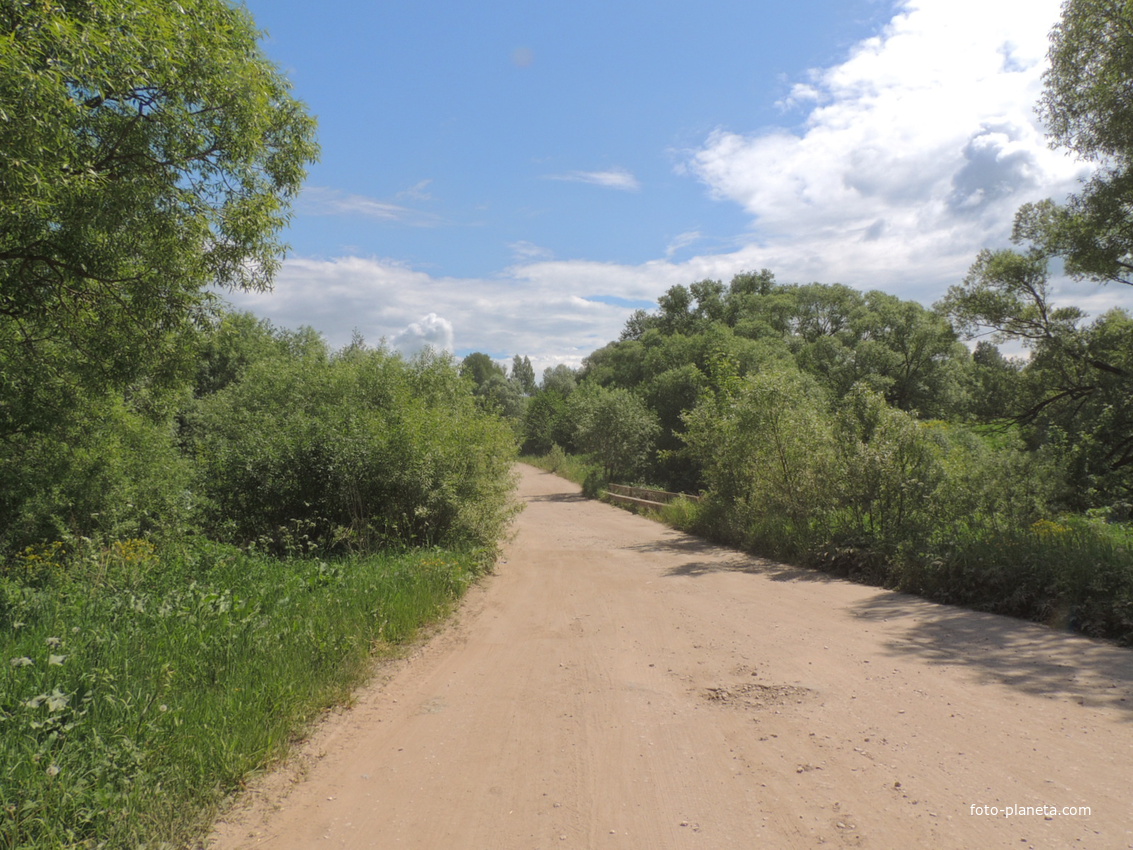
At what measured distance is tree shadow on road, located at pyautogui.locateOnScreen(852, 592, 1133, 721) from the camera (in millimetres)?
5695

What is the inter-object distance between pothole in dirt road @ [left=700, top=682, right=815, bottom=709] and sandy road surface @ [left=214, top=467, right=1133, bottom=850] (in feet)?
0.08

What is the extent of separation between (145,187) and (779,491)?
1205cm

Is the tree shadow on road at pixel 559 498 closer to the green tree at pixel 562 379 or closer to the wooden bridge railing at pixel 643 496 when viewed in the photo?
the wooden bridge railing at pixel 643 496

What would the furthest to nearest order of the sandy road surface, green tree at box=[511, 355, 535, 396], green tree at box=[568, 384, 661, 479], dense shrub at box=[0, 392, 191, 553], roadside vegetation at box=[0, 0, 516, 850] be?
green tree at box=[511, 355, 535, 396] < green tree at box=[568, 384, 661, 479] < dense shrub at box=[0, 392, 191, 553] < roadside vegetation at box=[0, 0, 516, 850] < the sandy road surface

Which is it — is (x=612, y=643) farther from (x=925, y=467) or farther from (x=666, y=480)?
(x=666, y=480)

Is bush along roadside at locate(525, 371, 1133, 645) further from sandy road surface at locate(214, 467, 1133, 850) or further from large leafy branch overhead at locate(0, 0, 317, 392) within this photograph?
large leafy branch overhead at locate(0, 0, 317, 392)

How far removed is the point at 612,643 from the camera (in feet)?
25.2

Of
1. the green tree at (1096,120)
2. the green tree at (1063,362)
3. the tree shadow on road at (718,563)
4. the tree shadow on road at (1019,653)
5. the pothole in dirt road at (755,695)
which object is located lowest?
the tree shadow on road at (718,563)

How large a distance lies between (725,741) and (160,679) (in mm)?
4004

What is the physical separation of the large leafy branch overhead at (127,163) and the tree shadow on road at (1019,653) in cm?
882

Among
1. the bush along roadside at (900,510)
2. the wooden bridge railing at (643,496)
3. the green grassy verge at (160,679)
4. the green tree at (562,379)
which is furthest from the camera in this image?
the green tree at (562,379)

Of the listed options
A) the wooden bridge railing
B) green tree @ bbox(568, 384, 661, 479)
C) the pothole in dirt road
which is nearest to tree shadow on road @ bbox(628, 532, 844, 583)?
the wooden bridge railing

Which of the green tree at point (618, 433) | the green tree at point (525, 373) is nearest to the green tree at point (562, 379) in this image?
the green tree at point (525, 373)

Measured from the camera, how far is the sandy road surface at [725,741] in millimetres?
3738
